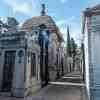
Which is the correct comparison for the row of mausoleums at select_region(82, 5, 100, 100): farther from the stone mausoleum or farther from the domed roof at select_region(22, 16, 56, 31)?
the domed roof at select_region(22, 16, 56, 31)

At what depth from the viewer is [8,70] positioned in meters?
9.14

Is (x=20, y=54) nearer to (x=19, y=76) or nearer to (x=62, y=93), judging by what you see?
(x=19, y=76)

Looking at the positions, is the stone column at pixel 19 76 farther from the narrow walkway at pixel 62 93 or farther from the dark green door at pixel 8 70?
the narrow walkway at pixel 62 93

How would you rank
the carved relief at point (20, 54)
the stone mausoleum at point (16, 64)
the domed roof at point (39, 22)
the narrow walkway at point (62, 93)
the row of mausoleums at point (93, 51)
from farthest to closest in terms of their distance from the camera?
1. the domed roof at point (39, 22)
2. the carved relief at point (20, 54)
3. the stone mausoleum at point (16, 64)
4. the narrow walkway at point (62, 93)
5. the row of mausoleums at point (93, 51)

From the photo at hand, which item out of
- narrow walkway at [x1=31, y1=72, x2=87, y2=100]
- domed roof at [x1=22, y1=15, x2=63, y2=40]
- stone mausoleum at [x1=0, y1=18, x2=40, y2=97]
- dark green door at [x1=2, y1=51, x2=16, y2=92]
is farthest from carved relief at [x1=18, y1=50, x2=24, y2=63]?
domed roof at [x1=22, y1=15, x2=63, y2=40]

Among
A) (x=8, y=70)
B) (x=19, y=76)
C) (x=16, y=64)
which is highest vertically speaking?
(x=16, y=64)

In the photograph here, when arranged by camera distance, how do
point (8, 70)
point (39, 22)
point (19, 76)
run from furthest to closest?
point (39, 22)
point (8, 70)
point (19, 76)

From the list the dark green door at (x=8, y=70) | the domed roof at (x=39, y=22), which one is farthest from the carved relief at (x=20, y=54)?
the domed roof at (x=39, y=22)

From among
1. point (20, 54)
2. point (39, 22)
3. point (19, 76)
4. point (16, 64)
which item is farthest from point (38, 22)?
point (19, 76)

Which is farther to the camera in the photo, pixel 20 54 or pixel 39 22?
pixel 39 22

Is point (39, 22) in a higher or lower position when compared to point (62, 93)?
higher

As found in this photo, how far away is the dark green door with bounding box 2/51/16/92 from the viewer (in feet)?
29.3

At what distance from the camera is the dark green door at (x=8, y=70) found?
8938 mm

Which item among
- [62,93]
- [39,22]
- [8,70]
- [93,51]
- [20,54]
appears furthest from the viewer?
[39,22]
